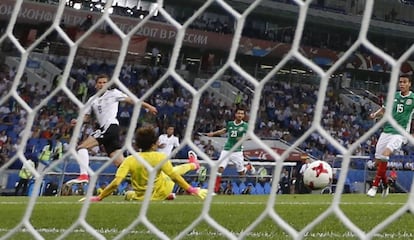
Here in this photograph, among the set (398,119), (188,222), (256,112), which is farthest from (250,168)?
(256,112)

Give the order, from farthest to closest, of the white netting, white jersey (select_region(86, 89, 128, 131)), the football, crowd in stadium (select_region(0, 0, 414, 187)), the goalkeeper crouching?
crowd in stadium (select_region(0, 0, 414, 187)), white jersey (select_region(86, 89, 128, 131)), the football, the goalkeeper crouching, the white netting

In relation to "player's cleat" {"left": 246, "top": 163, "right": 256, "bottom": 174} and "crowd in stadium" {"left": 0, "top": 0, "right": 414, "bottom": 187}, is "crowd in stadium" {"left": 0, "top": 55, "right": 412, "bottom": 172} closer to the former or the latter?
"crowd in stadium" {"left": 0, "top": 0, "right": 414, "bottom": 187}

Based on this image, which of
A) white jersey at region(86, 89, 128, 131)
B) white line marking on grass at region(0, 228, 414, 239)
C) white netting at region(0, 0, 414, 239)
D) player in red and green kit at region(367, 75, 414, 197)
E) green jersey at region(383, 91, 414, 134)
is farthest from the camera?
white jersey at region(86, 89, 128, 131)

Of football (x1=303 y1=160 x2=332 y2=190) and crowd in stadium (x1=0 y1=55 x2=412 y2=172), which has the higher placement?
football (x1=303 y1=160 x2=332 y2=190)

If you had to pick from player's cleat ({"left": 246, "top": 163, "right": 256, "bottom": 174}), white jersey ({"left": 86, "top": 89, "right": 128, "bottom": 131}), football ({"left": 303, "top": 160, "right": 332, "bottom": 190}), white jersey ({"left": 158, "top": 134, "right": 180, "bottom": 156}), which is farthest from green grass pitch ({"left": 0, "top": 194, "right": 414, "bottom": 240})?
player's cleat ({"left": 246, "top": 163, "right": 256, "bottom": 174})

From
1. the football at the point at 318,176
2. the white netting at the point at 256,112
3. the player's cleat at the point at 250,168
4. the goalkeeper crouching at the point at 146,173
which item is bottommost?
the player's cleat at the point at 250,168

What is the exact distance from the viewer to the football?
6.16 metres

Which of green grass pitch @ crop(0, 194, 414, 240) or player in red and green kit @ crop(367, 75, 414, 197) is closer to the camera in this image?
green grass pitch @ crop(0, 194, 414, 240)

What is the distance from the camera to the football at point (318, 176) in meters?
6.16

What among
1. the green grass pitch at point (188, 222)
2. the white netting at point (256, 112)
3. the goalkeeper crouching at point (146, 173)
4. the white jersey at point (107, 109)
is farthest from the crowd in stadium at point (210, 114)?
the white netting at point (256, 112)

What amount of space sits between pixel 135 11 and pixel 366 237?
1504 centimetres

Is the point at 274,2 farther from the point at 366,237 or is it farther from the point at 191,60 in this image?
the point at 366,237

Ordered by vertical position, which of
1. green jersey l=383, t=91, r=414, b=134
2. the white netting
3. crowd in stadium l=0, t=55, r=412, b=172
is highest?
the white netting

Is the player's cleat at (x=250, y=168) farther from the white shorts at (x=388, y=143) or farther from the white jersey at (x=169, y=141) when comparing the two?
the white shorts at (x=388, y=143)
